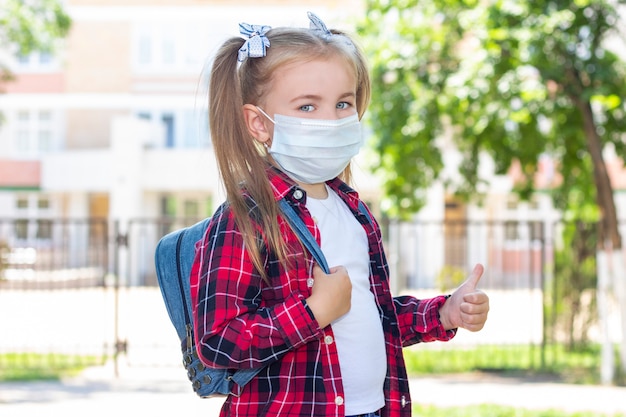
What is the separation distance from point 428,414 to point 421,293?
11.2m

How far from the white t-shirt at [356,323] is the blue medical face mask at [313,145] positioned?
3.2 inches

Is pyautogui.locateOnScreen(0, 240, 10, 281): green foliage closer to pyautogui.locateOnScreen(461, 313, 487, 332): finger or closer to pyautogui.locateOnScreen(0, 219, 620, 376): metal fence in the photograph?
pyautogui.locateOnScreen(0, 219, 620, 376): metal fence

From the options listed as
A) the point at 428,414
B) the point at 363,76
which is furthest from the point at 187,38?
the point at 363,76

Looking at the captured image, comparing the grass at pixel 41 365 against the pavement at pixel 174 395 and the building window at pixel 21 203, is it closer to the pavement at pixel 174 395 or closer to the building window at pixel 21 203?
the pavement at pixel 174 395

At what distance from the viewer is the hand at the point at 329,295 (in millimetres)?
2080

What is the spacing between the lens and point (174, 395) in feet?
30.1

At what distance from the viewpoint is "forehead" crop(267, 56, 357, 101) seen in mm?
2285

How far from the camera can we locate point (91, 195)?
33.1 m

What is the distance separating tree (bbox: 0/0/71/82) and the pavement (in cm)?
626

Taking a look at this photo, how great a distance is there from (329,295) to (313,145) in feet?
1.40

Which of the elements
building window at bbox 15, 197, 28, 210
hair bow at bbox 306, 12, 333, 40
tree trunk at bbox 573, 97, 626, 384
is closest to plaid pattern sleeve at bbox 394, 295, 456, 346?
hair bow at bbox 306, 12, 333, 40

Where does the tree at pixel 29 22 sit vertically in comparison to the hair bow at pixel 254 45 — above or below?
above

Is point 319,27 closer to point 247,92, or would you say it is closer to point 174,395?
point 247,92

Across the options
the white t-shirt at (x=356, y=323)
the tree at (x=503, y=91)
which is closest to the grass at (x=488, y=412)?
the tree at (x=503, y=91)
